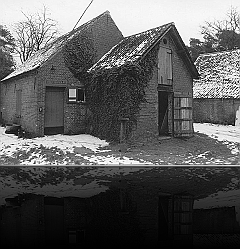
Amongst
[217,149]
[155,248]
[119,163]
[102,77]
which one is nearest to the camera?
[155,248]

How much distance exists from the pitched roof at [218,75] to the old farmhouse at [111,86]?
6.04 feet

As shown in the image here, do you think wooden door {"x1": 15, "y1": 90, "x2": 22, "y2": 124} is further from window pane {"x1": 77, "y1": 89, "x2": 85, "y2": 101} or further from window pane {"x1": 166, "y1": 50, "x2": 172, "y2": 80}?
window pane {"x1": 166, "y1": 50, "x2": 172, "y2": 80}

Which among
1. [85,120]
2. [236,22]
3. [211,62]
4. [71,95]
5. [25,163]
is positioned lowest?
[25,163]

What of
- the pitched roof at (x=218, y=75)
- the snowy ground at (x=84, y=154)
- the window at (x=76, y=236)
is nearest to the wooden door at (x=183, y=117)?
the snowy ground at (x=84, y=154)

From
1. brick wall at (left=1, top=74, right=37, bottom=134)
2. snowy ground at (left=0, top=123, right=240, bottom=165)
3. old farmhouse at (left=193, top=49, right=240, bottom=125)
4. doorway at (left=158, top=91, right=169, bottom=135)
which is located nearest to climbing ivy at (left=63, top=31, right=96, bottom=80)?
brick wall at (left=1, top=74, right=37, bottom=134)

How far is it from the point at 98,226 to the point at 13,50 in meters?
10.9

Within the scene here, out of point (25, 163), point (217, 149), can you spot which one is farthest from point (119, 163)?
point (217, 149)

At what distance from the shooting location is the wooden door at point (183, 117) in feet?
31.3

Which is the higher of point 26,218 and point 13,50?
point 13,50

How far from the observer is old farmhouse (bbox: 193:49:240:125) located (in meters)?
10.5

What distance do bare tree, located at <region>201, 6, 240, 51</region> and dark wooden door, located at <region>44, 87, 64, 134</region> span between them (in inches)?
219

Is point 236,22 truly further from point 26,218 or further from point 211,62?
point 26,218

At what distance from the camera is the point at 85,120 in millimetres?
10078

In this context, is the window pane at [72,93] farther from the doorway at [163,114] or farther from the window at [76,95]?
the doorway at [163,114]
